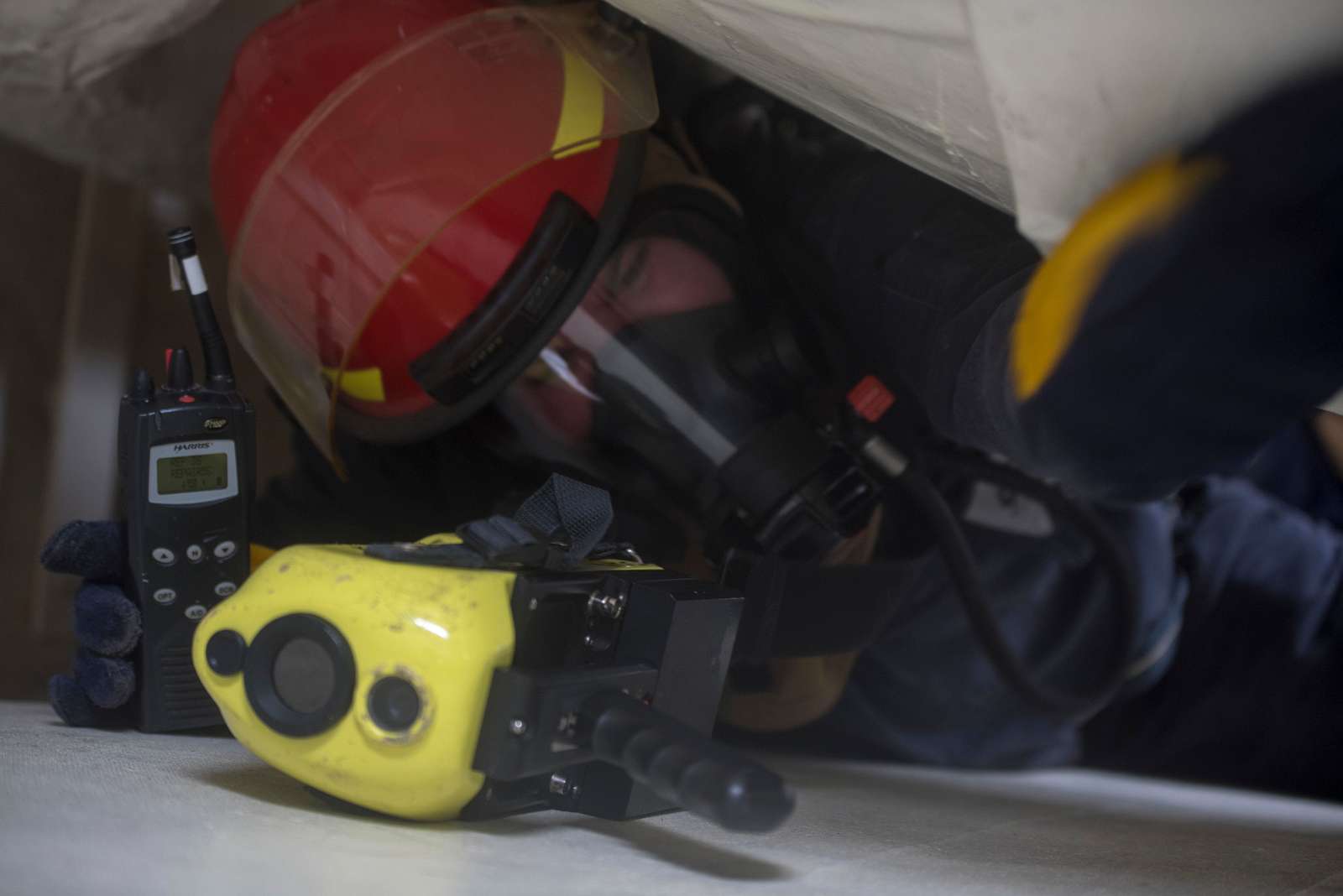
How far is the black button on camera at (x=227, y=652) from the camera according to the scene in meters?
0.50

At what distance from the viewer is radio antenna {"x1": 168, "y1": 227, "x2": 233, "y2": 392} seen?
72cm

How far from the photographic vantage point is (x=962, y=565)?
0.91m

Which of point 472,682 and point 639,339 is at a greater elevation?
point 639,339

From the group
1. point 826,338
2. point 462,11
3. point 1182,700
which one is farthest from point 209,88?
point 1182,700

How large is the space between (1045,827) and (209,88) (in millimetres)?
907

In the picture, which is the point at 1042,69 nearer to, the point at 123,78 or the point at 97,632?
the point at 97,632

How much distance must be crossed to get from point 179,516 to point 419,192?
25cm

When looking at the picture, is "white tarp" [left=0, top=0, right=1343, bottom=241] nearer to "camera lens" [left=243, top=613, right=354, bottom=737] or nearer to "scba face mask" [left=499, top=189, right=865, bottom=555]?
"scba face mask" [left=499, top=189, right=865, bottom=555]

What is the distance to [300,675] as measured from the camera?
496 millimetres

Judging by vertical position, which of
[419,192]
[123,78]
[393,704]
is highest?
[123,78]

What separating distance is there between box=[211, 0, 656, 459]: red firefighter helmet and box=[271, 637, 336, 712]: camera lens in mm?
323

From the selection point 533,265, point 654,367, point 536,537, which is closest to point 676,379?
point 654,367

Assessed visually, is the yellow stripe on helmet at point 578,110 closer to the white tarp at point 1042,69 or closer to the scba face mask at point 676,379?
the scba face mask at point 676,379

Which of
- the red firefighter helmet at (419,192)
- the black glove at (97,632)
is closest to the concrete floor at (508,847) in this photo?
the black glove at (97,632)
